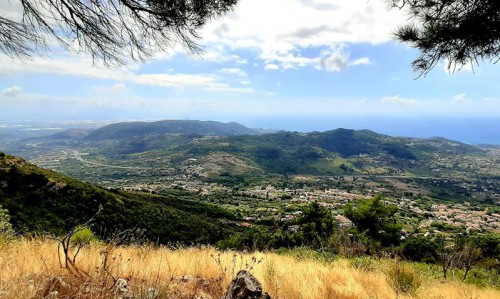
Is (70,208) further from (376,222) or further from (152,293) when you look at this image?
(152,293)

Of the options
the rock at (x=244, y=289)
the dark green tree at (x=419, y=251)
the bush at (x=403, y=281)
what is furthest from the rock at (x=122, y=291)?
the dark green tree at (x=419, y=251)

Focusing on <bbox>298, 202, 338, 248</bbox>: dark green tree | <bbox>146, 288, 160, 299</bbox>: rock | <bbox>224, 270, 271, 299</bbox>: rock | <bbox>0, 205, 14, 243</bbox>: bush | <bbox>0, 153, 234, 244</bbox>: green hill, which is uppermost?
<bbox>146, 288, 160, 299</bbox>: rock

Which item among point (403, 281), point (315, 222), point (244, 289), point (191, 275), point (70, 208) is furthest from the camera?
point (70, 208)

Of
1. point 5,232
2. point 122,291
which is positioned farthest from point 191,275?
point 5,232

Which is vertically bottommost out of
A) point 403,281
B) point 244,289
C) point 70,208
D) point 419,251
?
point 70,208

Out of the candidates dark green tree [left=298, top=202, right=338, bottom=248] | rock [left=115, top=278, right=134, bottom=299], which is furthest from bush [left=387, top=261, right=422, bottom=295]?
dark green tree [left=298, top=202, right=338, bottom=248]

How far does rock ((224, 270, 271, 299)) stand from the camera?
2.63 m

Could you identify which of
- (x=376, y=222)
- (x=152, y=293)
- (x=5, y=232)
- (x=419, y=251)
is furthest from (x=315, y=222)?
(x=152, y=293)

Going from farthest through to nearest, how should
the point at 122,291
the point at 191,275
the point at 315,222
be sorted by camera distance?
the point at 315,222
the point at 191,275
the point at 122,291

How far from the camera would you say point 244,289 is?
266 centimetres

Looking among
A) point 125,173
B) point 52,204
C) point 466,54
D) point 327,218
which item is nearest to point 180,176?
point 125,173

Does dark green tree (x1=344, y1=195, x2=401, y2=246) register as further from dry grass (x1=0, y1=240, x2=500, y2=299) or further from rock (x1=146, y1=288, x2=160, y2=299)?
rock (x1=146, y1=288, x2=160, y2=299)

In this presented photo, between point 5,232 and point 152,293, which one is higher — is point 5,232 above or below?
below

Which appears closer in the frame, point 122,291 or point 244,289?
point 122,291
